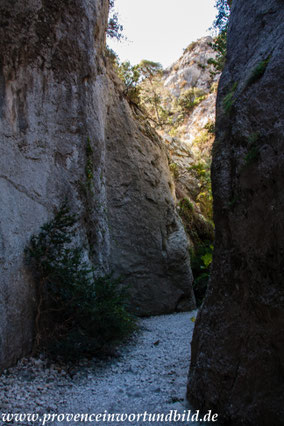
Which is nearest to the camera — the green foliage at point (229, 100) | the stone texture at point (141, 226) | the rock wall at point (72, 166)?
the green foliage at point (229, 100)

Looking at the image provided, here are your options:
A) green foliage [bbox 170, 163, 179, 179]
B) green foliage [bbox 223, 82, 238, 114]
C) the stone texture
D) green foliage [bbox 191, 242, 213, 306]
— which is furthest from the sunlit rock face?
green foliage [bbox 223, 82, 238, 114]

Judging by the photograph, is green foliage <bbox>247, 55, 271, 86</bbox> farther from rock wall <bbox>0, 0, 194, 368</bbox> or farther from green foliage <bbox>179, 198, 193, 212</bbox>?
green foliage <bbox>179, 198, 193, 212</bbox>

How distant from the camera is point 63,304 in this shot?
15.1ft

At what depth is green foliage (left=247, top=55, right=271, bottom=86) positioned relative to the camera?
280 cm

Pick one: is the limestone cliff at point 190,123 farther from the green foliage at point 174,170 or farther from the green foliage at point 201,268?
the green foliage at point 201,268

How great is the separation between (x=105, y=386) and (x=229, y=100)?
11.2 feet

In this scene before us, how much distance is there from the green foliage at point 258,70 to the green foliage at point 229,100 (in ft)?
0.78

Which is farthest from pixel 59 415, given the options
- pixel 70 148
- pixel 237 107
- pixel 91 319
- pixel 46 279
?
pixel 70 148

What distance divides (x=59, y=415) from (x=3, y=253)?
1.96 meters

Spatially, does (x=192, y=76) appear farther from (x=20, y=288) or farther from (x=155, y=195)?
(x=20, y=288)

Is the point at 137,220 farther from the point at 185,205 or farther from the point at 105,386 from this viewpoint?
the point at 105,386

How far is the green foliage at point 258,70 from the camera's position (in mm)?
2801

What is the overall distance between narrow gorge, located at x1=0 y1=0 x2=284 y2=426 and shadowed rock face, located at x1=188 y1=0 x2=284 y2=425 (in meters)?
0.01

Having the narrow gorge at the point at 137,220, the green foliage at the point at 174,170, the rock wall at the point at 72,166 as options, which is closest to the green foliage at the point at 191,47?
the green foliage at the point at 174,170
